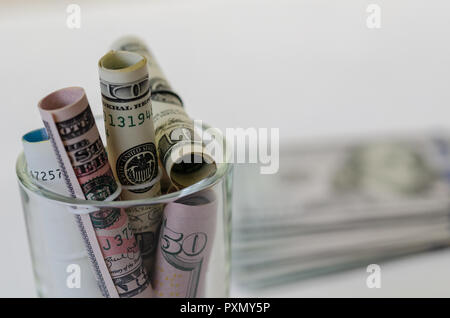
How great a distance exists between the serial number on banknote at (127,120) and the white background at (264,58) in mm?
444

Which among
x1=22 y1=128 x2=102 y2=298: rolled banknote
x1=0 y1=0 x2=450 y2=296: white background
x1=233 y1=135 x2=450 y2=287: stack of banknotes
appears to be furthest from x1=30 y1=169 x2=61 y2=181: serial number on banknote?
x1=0 y1=0 x2=450 y2=296: white background

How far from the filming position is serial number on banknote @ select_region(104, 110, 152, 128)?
1.08 ft

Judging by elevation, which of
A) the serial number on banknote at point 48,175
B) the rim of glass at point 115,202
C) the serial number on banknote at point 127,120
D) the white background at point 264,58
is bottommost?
the white background at point 264,58

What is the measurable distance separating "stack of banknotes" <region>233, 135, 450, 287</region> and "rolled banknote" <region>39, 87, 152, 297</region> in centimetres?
21

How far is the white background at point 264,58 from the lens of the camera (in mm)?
804

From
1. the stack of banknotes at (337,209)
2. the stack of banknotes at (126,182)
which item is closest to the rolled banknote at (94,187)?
the stack of banknotes at (126,182)

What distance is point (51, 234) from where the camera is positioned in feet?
1.18

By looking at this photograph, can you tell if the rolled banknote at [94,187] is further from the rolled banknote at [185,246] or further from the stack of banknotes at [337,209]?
the stack of banknotes at [337,209]

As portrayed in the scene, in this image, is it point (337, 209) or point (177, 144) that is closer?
point (177, 144)

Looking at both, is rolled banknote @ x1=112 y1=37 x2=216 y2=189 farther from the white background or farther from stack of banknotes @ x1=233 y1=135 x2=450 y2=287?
the white background

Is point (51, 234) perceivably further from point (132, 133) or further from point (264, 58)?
point (264, 58)

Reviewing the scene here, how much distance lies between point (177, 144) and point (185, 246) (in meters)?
0.07

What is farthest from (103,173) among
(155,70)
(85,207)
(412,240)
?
(412,240)

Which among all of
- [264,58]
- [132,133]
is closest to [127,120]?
[132,133]
